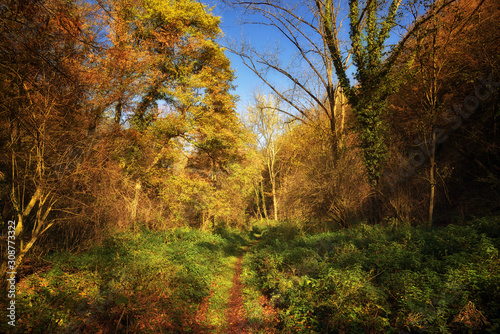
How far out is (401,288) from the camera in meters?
4.32

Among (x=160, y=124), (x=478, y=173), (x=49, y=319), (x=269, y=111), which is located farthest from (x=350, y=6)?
(x=269, y=111)

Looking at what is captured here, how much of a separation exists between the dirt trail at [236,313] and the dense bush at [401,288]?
3.15 feet

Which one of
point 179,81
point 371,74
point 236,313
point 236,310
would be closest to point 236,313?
point 236,313

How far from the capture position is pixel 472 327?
3.16 meters

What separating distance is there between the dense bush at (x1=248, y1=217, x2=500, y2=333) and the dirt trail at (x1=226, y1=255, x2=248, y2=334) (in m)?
0.96

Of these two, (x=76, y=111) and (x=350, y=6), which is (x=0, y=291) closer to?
(x=76, y=111)

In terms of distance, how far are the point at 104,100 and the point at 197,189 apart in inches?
274

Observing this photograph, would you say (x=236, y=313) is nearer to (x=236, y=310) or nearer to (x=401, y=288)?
(x=236, y=310)

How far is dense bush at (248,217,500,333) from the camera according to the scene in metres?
3.50

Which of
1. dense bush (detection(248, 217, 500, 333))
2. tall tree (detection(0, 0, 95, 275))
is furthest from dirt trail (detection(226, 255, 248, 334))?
tall tree (detection(0, 0, 95, 275))

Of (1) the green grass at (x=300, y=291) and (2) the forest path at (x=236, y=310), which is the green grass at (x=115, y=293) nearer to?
(1) the green grass at (x=300, y=291)

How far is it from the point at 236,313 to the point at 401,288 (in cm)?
431

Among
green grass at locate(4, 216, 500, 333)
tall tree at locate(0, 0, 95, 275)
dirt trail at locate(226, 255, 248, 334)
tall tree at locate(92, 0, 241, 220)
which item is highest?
tall tree at locate(92, 0, 241, 220)

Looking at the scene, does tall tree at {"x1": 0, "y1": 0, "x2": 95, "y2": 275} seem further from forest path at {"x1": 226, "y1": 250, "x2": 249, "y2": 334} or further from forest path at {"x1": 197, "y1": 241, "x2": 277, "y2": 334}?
forest path at {"x1": 226, "y1": 250, "x2": 249, "y2": 334}
